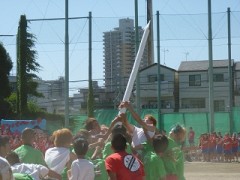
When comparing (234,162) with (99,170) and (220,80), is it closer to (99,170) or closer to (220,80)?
(99,170)

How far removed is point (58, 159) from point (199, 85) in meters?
48.5

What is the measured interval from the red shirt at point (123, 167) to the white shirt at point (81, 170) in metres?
0.43

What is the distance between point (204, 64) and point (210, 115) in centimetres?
2961

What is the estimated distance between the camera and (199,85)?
54.9 meters

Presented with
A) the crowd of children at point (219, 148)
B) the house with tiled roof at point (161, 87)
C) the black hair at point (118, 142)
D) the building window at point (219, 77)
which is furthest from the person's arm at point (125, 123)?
the building window at point (219, 77)

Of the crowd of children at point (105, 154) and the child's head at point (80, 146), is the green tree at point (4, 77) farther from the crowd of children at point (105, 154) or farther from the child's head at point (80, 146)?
the child's head at point (80, 146)

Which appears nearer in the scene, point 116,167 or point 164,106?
point 116,167

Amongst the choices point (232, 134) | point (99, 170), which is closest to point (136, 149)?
point (99, 170)

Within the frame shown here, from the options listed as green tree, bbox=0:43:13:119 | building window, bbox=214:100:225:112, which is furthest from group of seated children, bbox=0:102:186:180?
building window, bbox=214:100:225:112

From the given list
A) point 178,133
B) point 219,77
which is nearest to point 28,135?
point 178,133

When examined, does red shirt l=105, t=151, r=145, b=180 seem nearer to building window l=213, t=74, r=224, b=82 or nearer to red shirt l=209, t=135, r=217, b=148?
red shirt l=209, t=135, r=217, b=148

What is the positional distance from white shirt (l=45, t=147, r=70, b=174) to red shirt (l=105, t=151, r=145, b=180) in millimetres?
1091

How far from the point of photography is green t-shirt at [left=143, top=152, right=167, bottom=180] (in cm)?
683

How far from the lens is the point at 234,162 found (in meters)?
25.1
